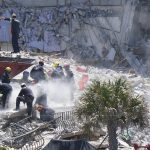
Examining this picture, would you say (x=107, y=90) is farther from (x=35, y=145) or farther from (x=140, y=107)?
(x=35, y=145)

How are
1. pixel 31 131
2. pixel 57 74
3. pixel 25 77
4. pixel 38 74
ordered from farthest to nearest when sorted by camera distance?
pixel 25 77
pixel 57 74
pixel 38 74
pixel 31 131

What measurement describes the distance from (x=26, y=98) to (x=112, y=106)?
4.90 meters

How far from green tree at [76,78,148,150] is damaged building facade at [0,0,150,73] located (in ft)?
54.0

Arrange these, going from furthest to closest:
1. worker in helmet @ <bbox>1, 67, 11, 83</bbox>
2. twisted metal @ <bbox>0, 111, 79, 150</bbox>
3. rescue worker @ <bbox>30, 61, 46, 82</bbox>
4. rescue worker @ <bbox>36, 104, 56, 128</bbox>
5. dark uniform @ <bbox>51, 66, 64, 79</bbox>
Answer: dark uniform @ <bbox>51, 66, 64, 79</bbox> < rescue worker @ <bbox>30, 61, 46, 82</bbox> < worker in helmet @ <bbox>1, 67, 11, 83</bbox> < rescue worker @ <bbox>36, 104, 56, 128</bbox> < twisted metal @ <bbox>0, 111, 79, 150</bbox>

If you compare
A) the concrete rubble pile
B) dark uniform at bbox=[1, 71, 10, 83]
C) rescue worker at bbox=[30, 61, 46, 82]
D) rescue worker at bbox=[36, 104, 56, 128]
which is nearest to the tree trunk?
rescue worker at bbox=[36, 104, 56, 128]

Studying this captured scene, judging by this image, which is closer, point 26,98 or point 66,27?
point 26,98

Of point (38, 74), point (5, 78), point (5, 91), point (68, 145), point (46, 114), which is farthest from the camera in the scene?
point (38, 74)

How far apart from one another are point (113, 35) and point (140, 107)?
1742 centimetres

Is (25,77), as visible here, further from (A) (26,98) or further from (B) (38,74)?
(A) (26,98)

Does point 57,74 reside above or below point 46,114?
above

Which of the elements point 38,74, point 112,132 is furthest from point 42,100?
point 112,132

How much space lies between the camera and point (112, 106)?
16.8 metres

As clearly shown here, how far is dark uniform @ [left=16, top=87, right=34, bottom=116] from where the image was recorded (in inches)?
822

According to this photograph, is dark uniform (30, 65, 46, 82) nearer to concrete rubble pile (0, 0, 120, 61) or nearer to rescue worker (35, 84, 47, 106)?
rescue worker (35, 84, 47, 106)
